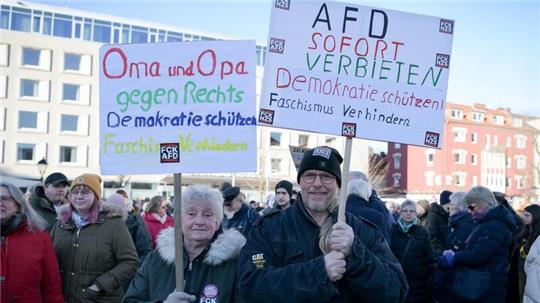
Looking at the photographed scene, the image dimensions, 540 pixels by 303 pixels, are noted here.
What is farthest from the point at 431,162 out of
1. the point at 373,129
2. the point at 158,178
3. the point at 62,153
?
the point at 373,129

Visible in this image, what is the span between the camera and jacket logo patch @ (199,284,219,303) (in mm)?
3559

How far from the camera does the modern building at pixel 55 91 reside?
4372 cm

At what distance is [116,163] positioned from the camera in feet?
11.9

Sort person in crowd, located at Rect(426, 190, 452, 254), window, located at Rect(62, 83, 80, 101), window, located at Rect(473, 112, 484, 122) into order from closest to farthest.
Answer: person in crowd, located at Rect(426, 190, 452, 254) → window, located at Rect(62, 83, 80, 101) → window, located at Rect(473, 112, 484, 122)

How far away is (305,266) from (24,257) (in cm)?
279

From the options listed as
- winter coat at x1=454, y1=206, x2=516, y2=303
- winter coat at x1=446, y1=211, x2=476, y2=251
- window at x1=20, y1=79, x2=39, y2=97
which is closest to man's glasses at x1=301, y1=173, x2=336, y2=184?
winter coat at x1=454, y1=206, x2=516, y2=303

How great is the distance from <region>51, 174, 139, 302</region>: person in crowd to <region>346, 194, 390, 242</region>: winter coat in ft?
7.30

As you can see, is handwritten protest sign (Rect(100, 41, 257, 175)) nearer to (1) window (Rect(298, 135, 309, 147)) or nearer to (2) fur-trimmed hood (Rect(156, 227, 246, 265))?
(2) fur-trimmed hood (Rect(156, 227, 246, 265))

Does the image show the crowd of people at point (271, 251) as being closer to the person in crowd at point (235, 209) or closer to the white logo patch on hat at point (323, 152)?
the white logo patch on hat at point (323, 152)

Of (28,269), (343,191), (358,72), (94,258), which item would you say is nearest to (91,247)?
(94,258)

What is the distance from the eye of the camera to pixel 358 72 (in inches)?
140

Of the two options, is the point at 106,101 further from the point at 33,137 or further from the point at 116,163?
the point at 33,137

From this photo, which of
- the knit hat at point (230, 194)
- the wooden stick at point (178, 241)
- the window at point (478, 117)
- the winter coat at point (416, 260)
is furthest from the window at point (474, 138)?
the wooden stick at point (178, 241)

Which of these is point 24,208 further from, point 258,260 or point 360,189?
point 360,189
